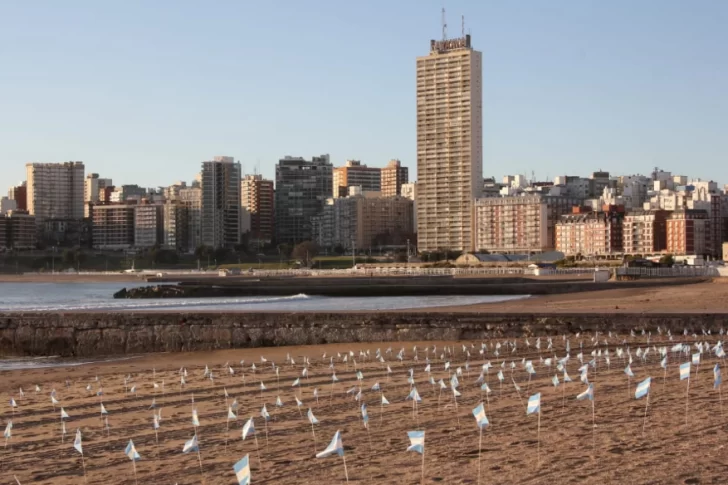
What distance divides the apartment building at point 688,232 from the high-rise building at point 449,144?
3030cm

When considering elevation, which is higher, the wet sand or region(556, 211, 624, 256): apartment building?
region(556, 211, 624, 256): apartment building

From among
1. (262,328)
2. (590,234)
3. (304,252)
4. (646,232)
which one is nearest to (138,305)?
(262,328)

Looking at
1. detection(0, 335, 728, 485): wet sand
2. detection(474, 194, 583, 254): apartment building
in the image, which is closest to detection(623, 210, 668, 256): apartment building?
detection(474, 194, 583, 254): apartment building

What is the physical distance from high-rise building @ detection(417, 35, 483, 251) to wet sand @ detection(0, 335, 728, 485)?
5147 inches

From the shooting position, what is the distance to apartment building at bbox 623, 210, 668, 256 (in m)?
133

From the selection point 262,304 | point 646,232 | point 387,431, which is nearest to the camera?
point 387,431

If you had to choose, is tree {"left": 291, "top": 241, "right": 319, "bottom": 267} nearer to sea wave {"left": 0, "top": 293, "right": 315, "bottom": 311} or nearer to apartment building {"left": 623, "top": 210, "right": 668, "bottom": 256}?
apartment building {"left": 623, "top": 210, "right": 668, "bottom": 256}

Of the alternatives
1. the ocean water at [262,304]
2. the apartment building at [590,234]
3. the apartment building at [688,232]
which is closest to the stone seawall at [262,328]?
the ocean water at [262,304]

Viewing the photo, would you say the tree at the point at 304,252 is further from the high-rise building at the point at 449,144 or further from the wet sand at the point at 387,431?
the wet sand at the point at 387,431

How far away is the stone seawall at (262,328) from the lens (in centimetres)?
2981

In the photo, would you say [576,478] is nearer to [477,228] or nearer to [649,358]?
[649,358]

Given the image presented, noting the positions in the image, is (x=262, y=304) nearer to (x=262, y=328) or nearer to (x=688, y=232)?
(x=262, y=328)

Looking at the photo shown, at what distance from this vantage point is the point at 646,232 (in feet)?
438

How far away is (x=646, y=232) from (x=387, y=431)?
4882 inches
